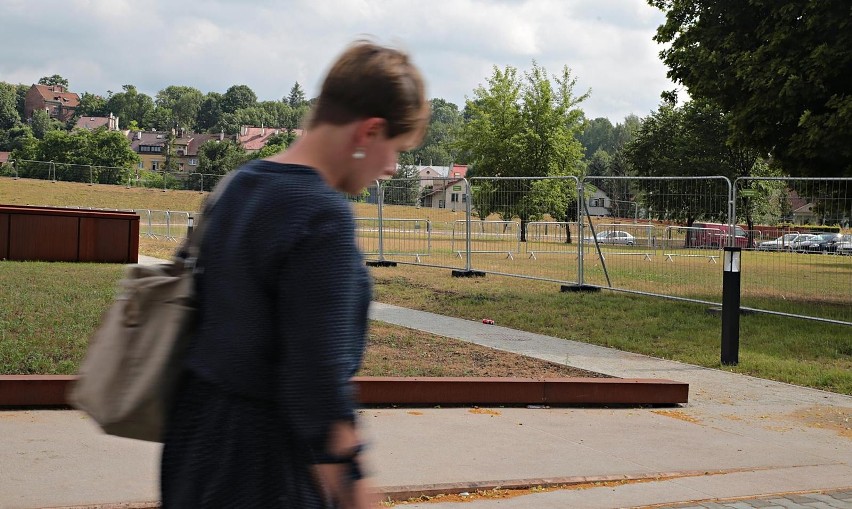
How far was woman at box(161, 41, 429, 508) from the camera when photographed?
187 centimetres

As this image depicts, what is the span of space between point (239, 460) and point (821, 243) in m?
12.3

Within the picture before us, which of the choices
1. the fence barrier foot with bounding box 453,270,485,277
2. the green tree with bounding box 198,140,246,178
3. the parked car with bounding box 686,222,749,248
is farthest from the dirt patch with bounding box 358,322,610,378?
the green tree with bounding box 198,140,246,178

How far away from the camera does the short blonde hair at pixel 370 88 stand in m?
2.02


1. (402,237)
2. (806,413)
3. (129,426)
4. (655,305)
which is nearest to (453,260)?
(402,237)

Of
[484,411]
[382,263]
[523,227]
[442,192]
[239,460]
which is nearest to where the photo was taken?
[239,460]

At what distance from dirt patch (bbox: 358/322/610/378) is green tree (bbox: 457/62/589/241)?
48327 millimetres

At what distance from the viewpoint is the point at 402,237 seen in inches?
894

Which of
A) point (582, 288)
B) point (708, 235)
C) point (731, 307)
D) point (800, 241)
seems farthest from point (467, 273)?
point (731, 307)

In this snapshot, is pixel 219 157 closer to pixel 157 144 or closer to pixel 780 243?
pixel 157 144

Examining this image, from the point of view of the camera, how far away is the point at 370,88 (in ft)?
6.61

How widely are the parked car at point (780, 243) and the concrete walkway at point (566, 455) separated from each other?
192 inches

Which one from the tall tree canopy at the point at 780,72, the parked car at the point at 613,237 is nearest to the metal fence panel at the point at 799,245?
the tall tree canopy at the point at 780,72

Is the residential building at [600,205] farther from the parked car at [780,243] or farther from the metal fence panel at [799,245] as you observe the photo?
the parked car at [780,243]

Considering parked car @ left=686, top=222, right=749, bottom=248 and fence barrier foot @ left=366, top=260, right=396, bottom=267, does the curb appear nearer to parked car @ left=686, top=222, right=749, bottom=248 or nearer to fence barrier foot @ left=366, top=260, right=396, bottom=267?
parked car @ left=686, top=222, right=749, bottom=248
